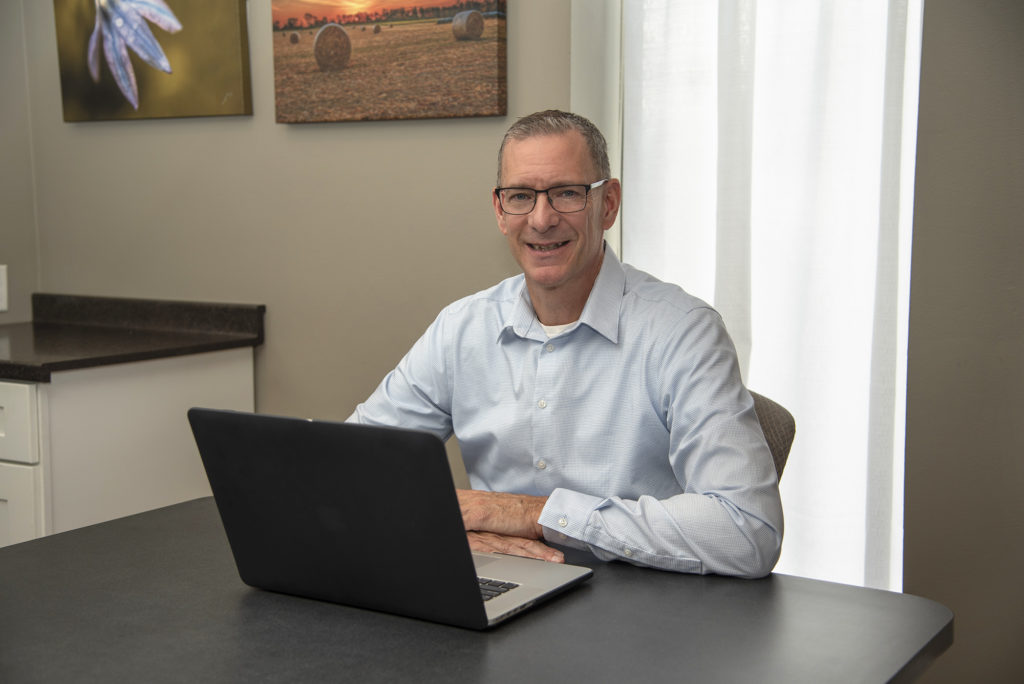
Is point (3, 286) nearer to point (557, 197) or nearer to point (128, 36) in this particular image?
point (128, 36)

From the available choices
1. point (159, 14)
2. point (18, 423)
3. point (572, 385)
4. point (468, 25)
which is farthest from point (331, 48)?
point (572, 385)

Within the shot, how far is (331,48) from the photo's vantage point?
107 inches

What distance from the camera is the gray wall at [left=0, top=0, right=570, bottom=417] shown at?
8.59 feet

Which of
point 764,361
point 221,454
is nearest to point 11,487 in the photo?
point 221,454

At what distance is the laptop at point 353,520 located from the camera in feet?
3.41

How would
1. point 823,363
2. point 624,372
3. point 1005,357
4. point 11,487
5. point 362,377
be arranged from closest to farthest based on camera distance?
point 624,372 → point 1005,357 → point 823,363 → point 11,487 → point 362,377

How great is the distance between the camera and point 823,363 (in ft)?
7.41

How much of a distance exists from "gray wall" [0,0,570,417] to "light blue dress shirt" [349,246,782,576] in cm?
80

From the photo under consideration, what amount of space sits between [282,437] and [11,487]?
5.53ft

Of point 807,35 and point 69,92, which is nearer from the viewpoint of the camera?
point 807,35

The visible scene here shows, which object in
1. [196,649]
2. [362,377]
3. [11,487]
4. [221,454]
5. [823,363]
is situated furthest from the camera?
[362,377]

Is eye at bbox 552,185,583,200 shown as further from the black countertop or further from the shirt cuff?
the black countertop

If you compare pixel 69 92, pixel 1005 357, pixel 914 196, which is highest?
pixel 69 92

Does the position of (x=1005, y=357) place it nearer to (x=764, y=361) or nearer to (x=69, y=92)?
(x=764, y=361)
